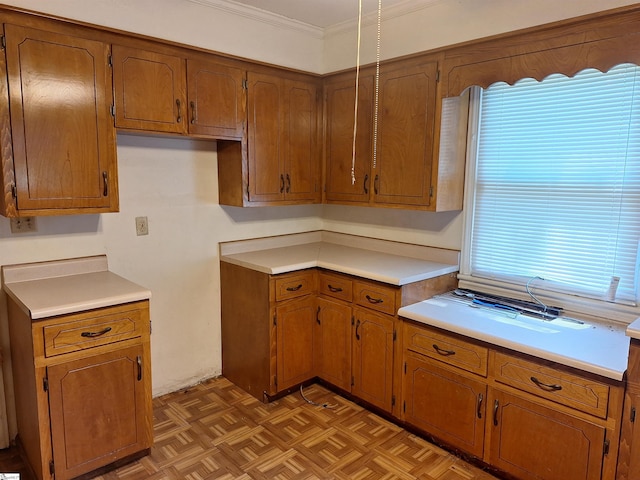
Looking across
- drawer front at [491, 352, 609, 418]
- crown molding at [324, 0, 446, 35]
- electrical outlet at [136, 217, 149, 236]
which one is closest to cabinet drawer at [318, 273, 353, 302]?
drawer front at [491, 352, 609, 418]

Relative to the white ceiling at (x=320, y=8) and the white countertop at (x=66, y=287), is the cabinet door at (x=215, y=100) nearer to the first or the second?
Answer: the white ceiling at (x=320, y=8)

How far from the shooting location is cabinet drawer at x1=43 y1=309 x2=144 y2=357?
6.32 ft

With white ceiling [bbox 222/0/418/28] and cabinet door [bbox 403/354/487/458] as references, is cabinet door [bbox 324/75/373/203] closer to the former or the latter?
white ceiling [bbox 222/0/418/28]

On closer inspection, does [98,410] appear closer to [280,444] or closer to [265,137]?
[280,444]

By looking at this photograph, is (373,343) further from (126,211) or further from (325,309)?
(126,211)

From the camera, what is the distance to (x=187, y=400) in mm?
2930

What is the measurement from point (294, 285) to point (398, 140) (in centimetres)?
116

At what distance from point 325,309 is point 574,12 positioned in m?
2.13

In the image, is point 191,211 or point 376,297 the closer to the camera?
point 376,297

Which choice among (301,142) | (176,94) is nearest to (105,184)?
(176,94)

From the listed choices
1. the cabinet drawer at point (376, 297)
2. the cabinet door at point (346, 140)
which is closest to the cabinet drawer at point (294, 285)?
the cabinet drawer at point (376, 297)

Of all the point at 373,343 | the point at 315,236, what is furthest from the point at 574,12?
the point at 315,236

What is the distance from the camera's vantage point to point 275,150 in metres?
3.08

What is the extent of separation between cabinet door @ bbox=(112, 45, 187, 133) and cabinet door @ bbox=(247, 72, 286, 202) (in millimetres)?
498
